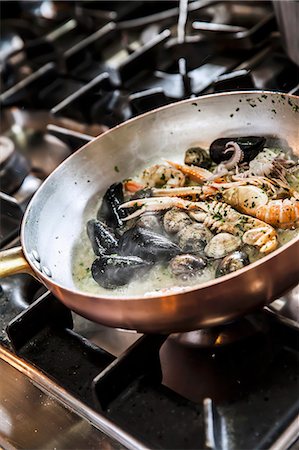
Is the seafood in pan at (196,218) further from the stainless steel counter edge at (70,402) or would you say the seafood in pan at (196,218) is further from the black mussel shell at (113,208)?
the stainless steel counter edge at (70,402)

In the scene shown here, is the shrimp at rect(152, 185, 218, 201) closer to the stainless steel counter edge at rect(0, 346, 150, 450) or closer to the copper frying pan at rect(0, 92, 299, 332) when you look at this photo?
the copper frying pan at rect(0, 92, 299, 332)

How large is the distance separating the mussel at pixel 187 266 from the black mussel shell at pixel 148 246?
27 mm

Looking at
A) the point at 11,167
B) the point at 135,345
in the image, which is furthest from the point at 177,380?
the point at 11,167

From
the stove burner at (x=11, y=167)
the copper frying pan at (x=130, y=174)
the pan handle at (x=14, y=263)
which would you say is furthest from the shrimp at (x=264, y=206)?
the stove burner at (x=11, y=167)

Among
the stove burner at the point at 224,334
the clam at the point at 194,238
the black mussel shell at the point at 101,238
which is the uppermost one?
the clam at the point at 194,238

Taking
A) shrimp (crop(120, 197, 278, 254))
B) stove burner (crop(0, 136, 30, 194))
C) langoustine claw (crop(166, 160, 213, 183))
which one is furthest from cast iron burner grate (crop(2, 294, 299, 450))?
stove burner (crop(0, 136, 30, 194))

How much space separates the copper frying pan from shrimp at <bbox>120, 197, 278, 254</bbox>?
72 mm

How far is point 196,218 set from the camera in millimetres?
915

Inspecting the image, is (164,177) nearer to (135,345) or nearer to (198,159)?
(198,159)

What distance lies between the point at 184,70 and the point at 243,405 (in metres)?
0.71

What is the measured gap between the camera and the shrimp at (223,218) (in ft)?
2.78

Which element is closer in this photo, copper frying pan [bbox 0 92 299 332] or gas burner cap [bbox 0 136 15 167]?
copper frying pan [bbox 0 92 299 332]

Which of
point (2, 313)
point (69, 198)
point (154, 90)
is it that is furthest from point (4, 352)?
point (154, 90)

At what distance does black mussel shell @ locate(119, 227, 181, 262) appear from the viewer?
2.85 ft
